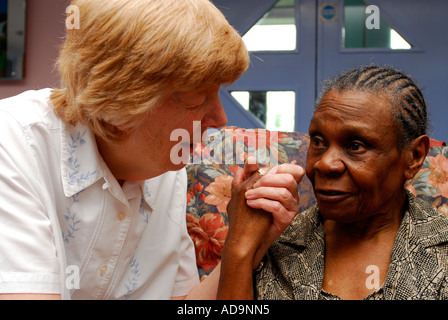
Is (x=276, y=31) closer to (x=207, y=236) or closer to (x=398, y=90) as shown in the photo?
(x=207, y=236)

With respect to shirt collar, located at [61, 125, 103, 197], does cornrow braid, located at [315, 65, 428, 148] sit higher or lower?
higher

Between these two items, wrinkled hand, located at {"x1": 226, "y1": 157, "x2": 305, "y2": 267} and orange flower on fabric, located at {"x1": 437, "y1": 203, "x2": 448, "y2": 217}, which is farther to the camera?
orange flower on fabric, located at {"x1": 437, "y1": 203, "x2": 448, "y2": 217}

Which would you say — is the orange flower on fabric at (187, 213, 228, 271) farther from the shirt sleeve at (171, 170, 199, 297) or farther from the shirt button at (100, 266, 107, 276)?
the shirt button at (100, 266, 107, 276)

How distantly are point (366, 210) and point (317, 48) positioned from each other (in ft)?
7.23

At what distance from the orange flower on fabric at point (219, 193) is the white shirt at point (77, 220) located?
0.37 ft

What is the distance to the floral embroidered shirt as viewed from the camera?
43.9 inches

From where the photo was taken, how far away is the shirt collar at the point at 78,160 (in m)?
1.21

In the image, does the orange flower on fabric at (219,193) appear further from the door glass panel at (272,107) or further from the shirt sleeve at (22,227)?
the door glass panel at (272,107)

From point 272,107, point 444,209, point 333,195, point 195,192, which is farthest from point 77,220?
point 272,107

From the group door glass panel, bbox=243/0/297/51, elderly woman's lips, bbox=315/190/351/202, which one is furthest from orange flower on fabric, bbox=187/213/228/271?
door glass panel, bbox=243/0/297/51

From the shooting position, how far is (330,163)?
3.83ft

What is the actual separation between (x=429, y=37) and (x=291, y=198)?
2392mm

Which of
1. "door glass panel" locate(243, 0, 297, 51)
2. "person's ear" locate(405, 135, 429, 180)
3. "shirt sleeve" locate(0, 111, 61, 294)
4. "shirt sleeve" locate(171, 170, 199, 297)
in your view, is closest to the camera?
"shirt sleeve" locate(0, 111, 61, 294)

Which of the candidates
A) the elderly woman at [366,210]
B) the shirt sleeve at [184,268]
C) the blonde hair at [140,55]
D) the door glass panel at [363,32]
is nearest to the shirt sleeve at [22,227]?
the blonde hair at [140,55]
